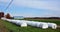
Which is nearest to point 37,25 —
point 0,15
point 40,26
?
point 40,26

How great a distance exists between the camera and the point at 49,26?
22219 millimetres

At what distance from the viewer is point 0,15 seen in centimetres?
7944

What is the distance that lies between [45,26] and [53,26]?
1.64 meters

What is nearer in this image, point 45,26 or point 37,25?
point 45,26

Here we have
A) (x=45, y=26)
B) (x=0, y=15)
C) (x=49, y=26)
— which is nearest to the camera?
(x=45, y=26)

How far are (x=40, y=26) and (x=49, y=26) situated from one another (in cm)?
179

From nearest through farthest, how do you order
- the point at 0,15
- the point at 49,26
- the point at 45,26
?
the point at 45,26
the point at 49,26
the point at 0,15

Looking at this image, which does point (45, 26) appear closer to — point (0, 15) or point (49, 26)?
point (49, 26)

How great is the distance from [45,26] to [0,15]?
6211cm

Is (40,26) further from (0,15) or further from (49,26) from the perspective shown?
(0,15)

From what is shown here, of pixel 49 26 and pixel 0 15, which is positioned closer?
pixel 49 26

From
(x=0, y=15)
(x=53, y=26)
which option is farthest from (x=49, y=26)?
(x=0, y=15)

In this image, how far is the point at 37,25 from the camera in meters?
22.5

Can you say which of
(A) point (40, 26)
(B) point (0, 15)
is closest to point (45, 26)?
(A) point (40, 26)
